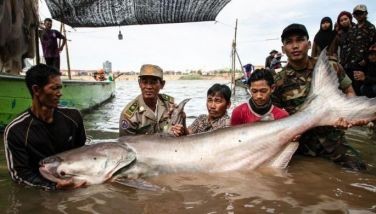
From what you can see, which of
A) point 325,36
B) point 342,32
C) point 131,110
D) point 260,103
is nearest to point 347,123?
point 260,103

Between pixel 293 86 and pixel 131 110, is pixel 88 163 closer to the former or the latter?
pixel 131 110

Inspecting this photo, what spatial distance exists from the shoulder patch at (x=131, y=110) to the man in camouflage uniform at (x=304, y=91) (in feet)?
6.29

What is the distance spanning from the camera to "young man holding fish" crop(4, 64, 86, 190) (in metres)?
3.90

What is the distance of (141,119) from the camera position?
5.51m

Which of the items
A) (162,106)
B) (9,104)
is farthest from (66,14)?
(162,106)

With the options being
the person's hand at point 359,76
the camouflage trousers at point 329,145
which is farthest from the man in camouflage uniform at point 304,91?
the person's hand at point 359,76

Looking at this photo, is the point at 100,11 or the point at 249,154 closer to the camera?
the point at 249,154

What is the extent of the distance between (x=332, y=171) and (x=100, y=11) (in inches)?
323

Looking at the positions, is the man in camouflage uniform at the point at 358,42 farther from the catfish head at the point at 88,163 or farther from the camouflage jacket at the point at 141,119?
the catfish head at the point at 88,163

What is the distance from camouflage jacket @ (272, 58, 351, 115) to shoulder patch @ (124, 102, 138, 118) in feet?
6.28

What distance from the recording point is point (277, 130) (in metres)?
4.31

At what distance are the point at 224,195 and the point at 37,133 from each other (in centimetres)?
198

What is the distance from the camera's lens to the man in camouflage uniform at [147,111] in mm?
5324

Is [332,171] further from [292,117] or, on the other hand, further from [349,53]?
[349,53]
